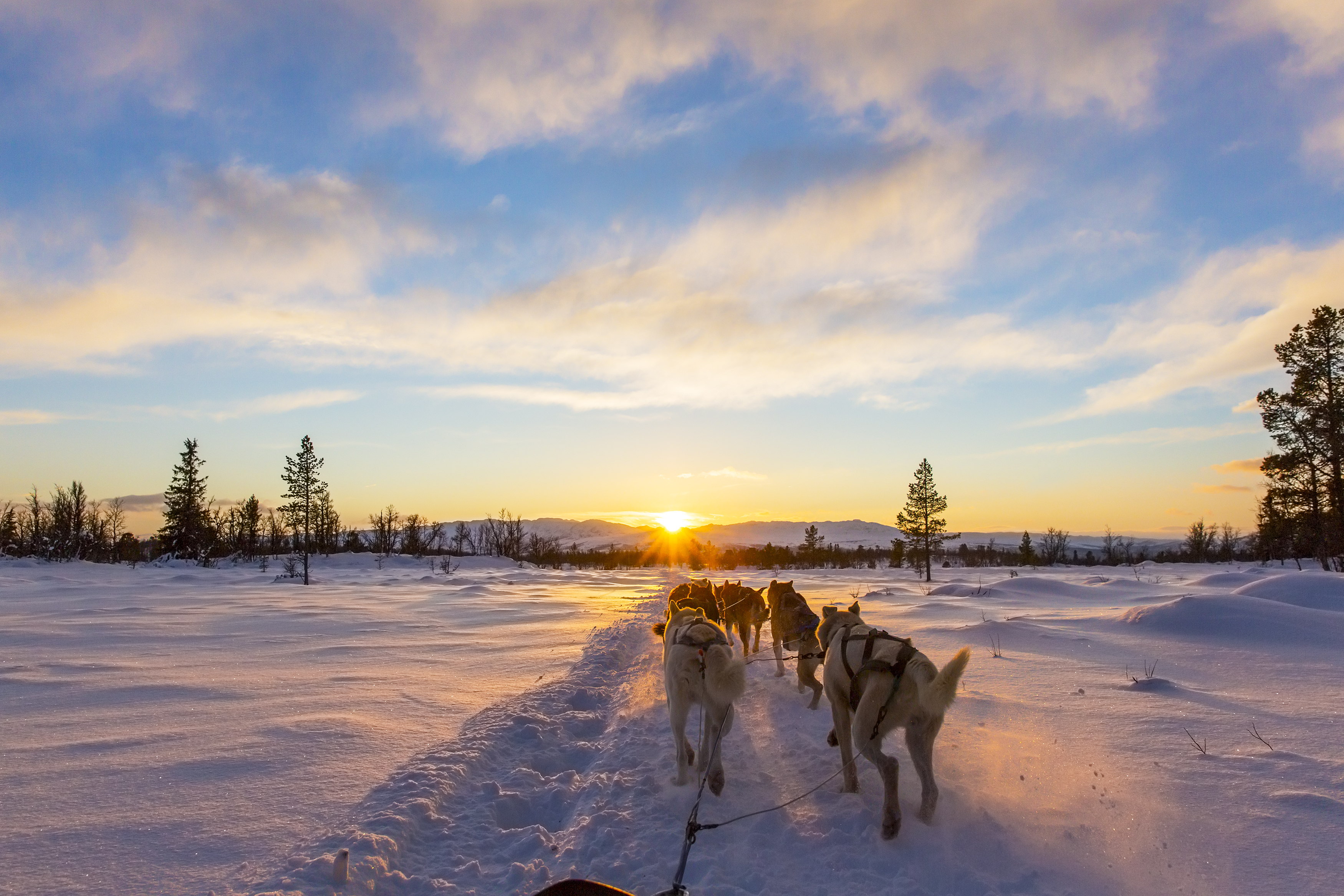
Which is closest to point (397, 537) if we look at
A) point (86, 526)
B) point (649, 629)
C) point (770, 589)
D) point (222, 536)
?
point (222, 536)

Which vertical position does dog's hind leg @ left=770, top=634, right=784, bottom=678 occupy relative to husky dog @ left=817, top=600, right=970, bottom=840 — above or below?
below

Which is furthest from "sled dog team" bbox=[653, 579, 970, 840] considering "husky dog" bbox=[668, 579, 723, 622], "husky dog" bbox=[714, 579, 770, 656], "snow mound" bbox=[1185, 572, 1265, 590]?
"snow mound" bbox=[1185, 572, 1265, 590]

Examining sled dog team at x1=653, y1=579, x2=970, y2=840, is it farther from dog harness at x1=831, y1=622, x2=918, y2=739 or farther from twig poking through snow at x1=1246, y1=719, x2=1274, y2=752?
twig poking through snow at x1=1246, y1=719, x2=1274, y2=752

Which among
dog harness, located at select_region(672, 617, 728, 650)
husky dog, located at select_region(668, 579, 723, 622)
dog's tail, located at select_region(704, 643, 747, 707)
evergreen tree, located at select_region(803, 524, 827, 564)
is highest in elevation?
dog harness, located at select_region(672, 617, 728, 650)

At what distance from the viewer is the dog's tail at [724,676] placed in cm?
425

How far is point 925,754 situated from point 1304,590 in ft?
46.3

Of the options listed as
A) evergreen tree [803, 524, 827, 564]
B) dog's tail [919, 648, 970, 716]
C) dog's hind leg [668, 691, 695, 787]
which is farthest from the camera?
evergreen tree [803, 524, 827, 564]

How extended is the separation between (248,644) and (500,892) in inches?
351

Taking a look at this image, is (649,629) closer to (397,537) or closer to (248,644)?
(248,644)

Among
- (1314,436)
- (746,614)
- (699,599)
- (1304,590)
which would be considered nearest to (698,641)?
(699,599)

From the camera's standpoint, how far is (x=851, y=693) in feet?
14.5

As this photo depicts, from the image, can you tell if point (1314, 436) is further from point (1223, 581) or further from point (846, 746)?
point (846, 746)

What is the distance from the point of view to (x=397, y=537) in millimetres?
77188

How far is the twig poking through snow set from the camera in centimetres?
476
